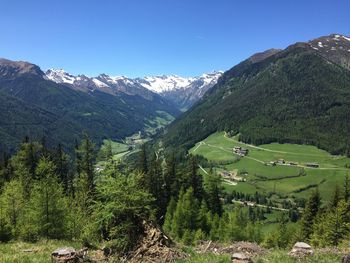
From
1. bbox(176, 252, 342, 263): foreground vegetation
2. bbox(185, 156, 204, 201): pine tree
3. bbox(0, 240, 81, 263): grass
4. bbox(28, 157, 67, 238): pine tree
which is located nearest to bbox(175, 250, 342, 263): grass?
bbox(176, 252, 342, 263): foreground vegetation

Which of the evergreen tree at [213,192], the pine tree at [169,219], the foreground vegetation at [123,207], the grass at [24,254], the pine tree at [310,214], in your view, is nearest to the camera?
the grass at [24,254]

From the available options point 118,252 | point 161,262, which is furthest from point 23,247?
point 161,262

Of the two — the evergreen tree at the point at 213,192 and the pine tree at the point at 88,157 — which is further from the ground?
the pine tree at the point at 88,157

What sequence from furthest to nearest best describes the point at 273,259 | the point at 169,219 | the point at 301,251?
the point at 169,219
the point at 301,251
the point at 273,259

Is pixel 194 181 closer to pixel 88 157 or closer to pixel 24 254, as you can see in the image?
pixel 88 157

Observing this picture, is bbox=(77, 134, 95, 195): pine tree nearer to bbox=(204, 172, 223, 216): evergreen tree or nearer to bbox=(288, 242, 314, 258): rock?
bbox=(204, 172, 223, 216): evergreen tree

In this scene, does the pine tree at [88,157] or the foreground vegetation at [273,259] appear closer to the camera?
the foreground vegetation at [273,259]

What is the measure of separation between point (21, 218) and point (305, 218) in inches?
2099

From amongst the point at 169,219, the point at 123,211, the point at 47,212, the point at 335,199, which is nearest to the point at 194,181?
the point at 169,219

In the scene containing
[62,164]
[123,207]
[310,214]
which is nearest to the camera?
[123,207]

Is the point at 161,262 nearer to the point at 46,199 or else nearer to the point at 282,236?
the point at 46,199

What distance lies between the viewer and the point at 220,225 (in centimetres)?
6769

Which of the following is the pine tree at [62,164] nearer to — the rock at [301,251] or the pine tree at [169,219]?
the pine tree at [169,219]

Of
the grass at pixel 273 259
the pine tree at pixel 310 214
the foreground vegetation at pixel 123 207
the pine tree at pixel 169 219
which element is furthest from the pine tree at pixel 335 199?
the grass at pixel 273 259
